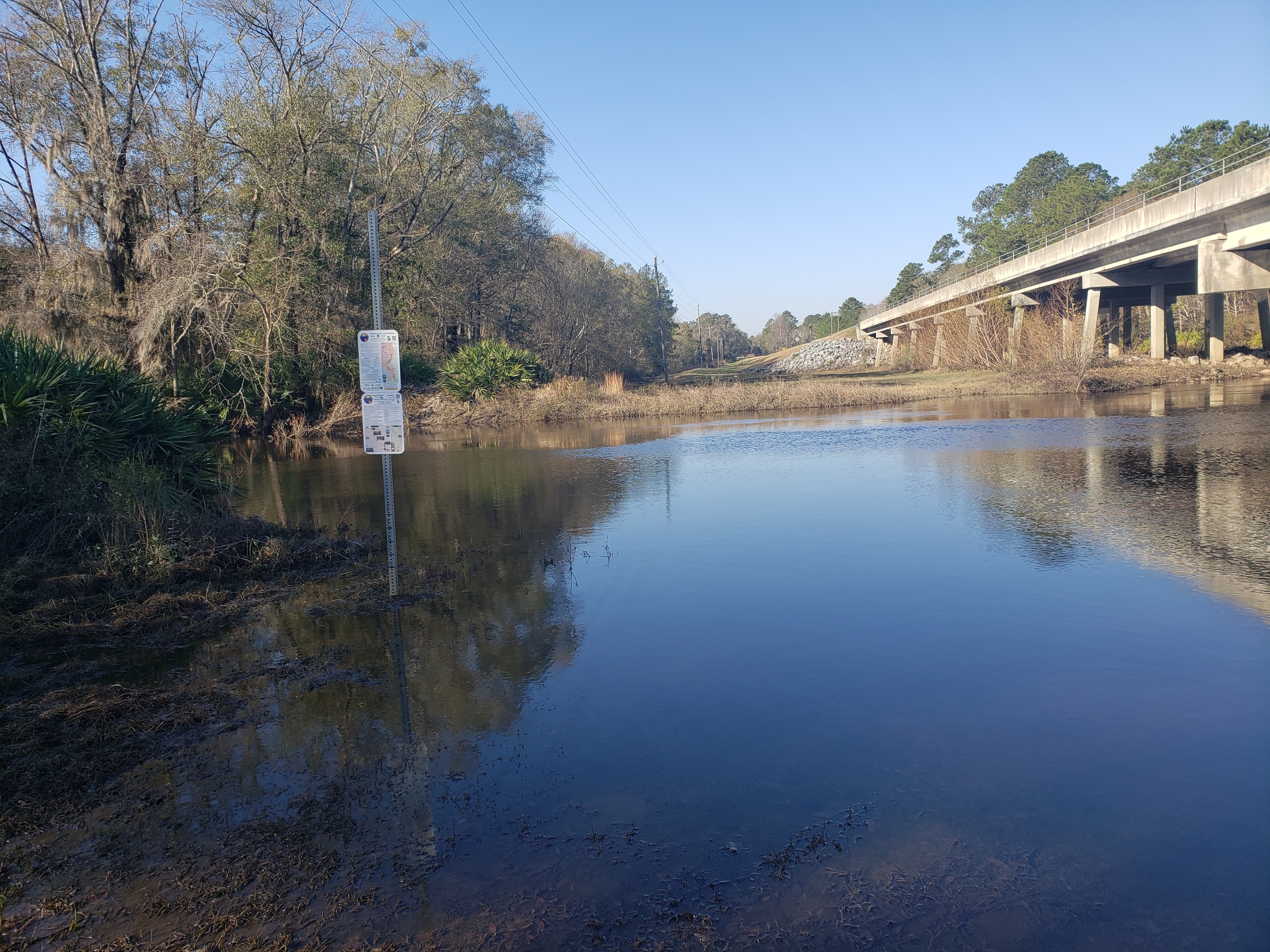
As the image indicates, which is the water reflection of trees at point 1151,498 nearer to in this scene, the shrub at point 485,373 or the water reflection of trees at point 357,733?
the water reflection of trees at point 357,733

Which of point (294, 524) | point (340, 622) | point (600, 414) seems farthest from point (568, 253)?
point (340, 622)

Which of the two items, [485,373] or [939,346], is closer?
[485,373]

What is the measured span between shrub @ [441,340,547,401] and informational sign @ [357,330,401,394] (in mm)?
28146

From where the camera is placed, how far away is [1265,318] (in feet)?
124

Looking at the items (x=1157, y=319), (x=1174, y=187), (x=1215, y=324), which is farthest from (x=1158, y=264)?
(x=1174, y=187)

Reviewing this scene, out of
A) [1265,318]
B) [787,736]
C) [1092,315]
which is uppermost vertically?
[1092,315]

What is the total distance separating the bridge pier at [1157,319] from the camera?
129 feet

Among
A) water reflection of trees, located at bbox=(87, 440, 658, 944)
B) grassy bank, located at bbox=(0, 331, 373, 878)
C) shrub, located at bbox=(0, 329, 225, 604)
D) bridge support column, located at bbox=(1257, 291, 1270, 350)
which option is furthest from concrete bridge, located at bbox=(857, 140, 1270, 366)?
shrub, located at bbox=(0, 329, 225, 604)

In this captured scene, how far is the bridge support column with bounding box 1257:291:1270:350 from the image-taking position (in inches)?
1485

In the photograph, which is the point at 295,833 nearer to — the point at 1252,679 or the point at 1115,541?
the point at 1252,679

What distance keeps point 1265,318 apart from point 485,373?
35324 millimetres

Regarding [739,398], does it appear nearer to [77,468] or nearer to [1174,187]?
[1174,187]

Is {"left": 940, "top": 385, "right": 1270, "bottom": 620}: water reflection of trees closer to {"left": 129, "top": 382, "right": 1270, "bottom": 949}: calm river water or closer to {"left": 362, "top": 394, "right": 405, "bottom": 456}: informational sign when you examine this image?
{"left": 129, "top": 382, "right": 1270, "bottom": 949}: calm river water

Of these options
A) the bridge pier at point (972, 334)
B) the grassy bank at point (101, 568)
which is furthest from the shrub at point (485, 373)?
the bridge pier at point (972, 334)
